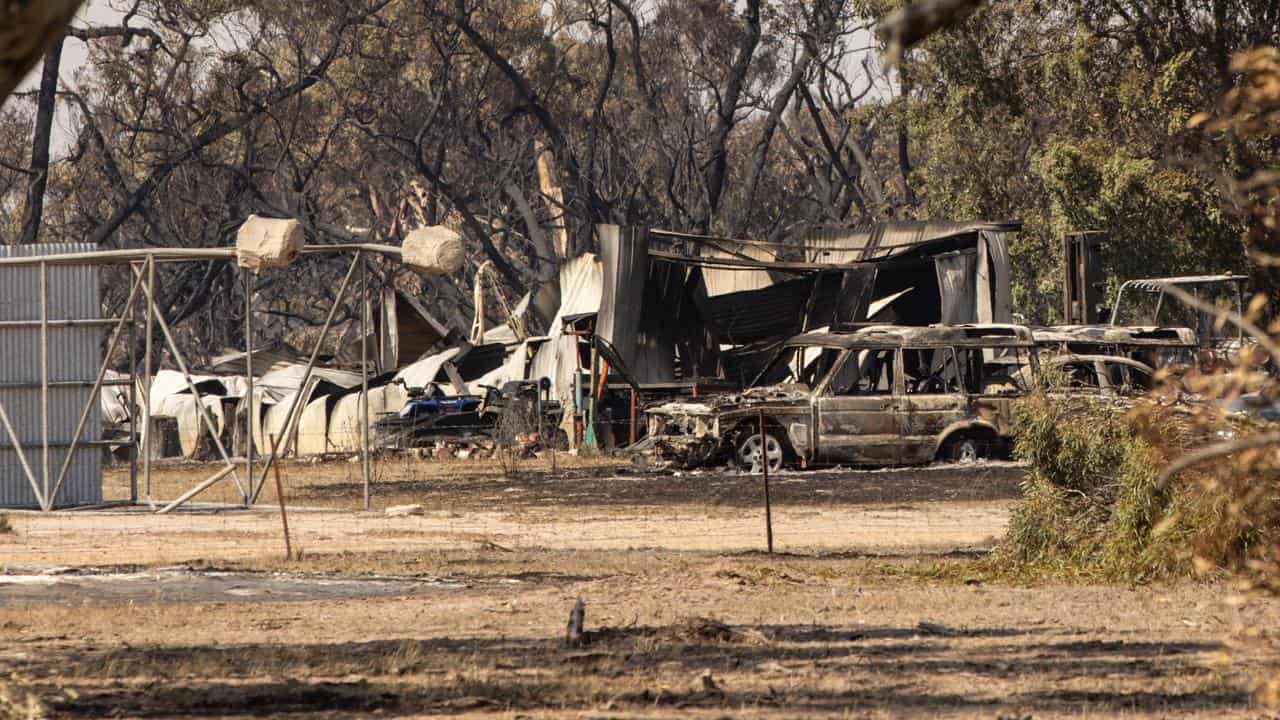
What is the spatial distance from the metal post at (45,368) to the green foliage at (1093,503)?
1275cm

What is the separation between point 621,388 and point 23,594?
19.7m

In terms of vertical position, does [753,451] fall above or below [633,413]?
below

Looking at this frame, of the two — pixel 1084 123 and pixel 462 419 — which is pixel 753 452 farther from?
pixel 1084 123

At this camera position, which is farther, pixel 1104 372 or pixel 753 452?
pixel 753 452

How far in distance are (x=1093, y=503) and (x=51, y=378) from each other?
13.9 m

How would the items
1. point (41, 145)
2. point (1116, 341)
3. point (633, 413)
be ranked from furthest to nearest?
point (41, 145) < point (633, 413) < point (1116, 341)

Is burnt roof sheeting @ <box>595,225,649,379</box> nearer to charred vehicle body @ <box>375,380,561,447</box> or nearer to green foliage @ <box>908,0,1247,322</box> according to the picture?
charred vehicle body @ <box>375,380,561,447</box>

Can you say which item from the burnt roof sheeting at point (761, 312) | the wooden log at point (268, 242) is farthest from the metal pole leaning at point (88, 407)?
the burnt roof sheeting at point (761, 312)

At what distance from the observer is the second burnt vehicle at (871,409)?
78.2 ft

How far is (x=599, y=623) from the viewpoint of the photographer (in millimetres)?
10070

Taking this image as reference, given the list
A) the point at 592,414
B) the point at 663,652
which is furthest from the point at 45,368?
the point at 663,652

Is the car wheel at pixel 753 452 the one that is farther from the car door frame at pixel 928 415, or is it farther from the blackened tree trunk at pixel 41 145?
the blackened tree trunk at pixel 41 145

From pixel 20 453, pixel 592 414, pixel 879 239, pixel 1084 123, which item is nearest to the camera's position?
pixel 20 453

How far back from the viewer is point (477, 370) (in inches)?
1464
